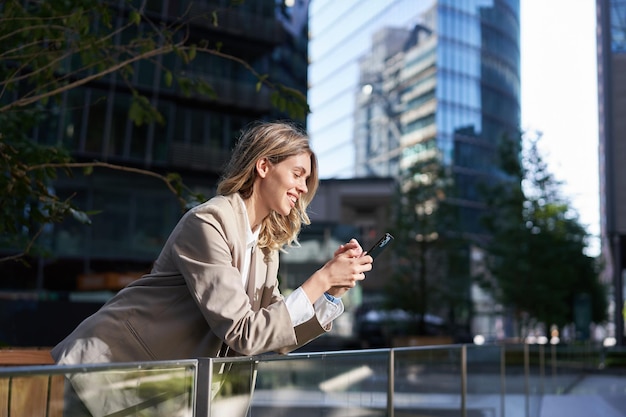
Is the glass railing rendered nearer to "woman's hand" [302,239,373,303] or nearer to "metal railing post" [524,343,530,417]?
"woman's hand" [302,239,373,303]

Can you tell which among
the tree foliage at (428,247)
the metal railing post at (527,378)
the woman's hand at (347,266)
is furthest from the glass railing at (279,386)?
the tree foliage at (428,247)

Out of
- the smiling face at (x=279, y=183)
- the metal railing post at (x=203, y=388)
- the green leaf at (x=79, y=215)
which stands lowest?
the metal railing post at (x=203, y=388)

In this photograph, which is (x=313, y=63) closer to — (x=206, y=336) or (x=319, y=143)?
(x=319, y=143)

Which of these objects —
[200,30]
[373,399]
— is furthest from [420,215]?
[373,399]

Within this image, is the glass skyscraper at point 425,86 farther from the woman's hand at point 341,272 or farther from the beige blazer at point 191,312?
the beige blazer at point 191,312

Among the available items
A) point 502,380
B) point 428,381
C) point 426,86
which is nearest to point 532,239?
point 502,380

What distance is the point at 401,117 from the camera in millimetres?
73000

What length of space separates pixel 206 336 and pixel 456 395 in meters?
4.48

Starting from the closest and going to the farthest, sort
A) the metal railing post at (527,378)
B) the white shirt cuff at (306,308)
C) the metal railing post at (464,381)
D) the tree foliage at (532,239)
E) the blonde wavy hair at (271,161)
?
the white shirt cuff at (306,308) < the blonde wavy hair at (271,161) < the metal railing post at (464,381) < the metal railing post at (527,378) < the tree foliage at (532,239)

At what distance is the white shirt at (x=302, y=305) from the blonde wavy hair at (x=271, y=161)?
7cm

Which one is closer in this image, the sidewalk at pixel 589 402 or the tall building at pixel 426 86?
the sidewalk at pixel 589 402

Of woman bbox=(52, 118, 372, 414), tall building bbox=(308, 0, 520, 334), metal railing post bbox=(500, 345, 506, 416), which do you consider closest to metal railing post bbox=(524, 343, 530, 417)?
metal railing post bbox=(500, 345, 506, 416)

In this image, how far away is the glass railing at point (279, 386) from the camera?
2.10m

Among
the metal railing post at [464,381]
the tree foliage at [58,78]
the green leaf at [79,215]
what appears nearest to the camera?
the green leaf at [79,215]
